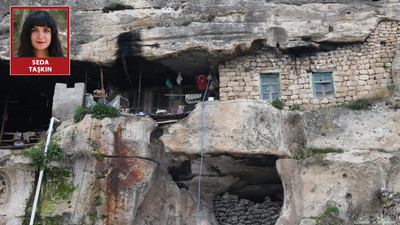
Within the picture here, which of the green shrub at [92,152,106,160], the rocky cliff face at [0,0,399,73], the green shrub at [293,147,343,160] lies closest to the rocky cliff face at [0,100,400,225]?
the green shrub at [92,152,106,160]

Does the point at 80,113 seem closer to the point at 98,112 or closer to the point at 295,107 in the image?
the point at 98,112

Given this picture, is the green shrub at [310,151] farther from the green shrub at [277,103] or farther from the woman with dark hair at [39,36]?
the woman with dark hair at [39,36]

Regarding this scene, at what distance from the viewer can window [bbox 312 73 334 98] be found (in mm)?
12666

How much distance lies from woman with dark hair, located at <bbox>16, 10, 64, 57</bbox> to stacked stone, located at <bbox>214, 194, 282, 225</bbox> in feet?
21.9

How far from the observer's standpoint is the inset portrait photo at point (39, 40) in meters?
13.4

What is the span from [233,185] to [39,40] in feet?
24.0

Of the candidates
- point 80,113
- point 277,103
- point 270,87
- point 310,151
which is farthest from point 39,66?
point 310,151

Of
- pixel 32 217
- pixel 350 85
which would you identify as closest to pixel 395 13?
pixel 350 85

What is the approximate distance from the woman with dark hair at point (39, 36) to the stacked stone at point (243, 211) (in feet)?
21.9

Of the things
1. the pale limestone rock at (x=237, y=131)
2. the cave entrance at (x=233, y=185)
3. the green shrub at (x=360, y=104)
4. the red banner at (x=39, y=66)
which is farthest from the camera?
the red banner at (x=39, y=66)

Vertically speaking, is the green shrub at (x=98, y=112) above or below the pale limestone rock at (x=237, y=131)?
above

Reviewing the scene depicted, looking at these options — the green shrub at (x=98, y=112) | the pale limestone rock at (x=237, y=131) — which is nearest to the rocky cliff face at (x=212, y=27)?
the green shrub at (x=98, y=112)

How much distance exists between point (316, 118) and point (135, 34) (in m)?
5.60

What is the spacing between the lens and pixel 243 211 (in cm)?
1283
